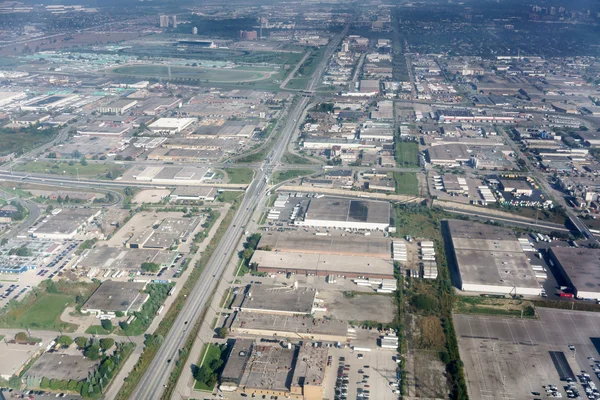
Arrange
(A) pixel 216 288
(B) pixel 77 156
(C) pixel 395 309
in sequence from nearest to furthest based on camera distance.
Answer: (C) pixel 395 309, (A) pixel 216 288, (B) pixel 77 156

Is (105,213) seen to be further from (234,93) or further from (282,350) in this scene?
(234,93)

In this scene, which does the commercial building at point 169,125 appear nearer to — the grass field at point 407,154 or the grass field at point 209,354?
the grass field at point 407,154

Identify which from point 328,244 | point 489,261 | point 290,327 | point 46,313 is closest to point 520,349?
point 489,261

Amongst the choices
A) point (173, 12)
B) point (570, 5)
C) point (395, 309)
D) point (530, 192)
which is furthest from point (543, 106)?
point (173, 12)

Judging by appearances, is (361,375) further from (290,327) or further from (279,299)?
(279,299)

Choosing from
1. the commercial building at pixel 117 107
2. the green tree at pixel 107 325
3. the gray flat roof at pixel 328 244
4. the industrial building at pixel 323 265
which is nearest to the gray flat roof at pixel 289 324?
the industrial building at pixel 323 265
